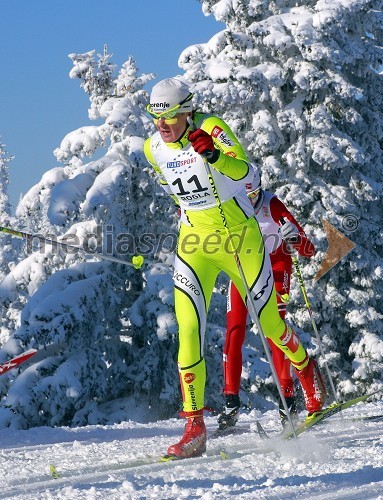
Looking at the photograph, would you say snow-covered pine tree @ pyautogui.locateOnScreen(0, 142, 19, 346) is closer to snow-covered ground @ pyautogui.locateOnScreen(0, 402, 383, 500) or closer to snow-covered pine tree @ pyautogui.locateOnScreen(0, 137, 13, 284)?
snow-covered pine tree @ pyautogui.locateOnScreen(0, 137, 13, 284)

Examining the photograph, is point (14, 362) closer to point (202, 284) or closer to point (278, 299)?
point (278, 299)

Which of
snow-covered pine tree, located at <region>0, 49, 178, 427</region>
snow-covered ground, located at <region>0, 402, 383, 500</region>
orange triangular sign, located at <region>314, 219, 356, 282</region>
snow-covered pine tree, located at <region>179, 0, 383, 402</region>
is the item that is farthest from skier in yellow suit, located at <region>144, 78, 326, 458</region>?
orange triangular sign, located at <region>314, 219, 356, 282</region>

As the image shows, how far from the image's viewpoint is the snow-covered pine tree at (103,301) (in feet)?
48.2

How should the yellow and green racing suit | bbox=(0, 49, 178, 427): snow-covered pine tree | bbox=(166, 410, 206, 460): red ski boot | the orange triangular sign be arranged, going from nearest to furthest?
bbox=(166, 410, 206, 460): red ski boot, the yellow and green racing suit, bbox=(0, 49, 178, 427): snow-covered pine tree, the orange triangular sign

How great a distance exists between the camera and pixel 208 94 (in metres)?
18.2

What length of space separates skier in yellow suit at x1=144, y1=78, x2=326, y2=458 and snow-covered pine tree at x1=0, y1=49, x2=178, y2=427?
8590 millimetres

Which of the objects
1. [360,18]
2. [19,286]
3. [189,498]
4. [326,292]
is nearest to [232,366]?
[189,498]

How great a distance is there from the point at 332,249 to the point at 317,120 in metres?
3.02

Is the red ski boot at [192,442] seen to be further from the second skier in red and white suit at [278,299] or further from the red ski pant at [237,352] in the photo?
the red ski pant at [237,352]

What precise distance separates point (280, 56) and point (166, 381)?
8.29 metres

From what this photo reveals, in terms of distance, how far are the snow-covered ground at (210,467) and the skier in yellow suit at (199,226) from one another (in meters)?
0.49

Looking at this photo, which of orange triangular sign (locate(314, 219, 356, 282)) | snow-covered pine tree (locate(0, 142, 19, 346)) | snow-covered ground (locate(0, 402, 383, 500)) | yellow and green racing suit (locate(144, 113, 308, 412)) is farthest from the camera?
snow-covered pine tree (locate(0, 142, 19, 346))

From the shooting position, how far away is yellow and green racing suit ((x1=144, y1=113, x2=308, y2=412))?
6059 millimetres

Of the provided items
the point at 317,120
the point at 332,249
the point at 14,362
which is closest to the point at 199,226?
the point at 14,362
